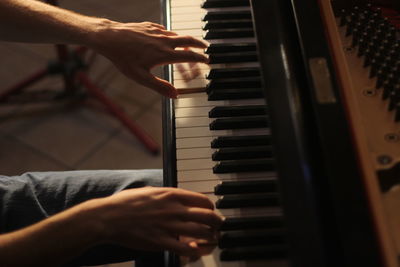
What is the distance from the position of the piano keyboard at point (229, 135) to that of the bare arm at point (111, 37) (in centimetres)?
7

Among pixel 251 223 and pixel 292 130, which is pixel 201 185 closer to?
pixel 251 223

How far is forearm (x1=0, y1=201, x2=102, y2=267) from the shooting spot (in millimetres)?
832

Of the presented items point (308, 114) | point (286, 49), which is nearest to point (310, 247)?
point (308, 114)

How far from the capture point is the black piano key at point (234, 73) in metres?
1.10

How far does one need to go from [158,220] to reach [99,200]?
127 millimetres

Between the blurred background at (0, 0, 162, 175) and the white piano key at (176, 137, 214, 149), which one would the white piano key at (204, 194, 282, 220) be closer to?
the white piano key at (176, 137, 214, 149)

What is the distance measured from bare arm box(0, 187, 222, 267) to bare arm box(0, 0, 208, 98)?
35 centimetres

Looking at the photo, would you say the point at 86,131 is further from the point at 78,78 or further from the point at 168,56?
the point at 168,56

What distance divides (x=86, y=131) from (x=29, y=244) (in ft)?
4.48

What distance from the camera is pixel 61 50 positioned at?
2078 millimetres

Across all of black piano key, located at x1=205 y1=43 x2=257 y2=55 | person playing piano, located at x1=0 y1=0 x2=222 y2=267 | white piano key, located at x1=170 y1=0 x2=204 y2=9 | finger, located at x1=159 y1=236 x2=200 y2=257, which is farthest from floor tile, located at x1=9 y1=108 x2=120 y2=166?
finger, located at x1=159 y1=236 x2=200 y2=257

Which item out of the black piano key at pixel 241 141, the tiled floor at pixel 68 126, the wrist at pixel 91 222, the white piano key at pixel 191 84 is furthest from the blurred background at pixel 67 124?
the wrist at pixel 91 222

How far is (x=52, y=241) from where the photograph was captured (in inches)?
33.1

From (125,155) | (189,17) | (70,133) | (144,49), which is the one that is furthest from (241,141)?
(70,133)
